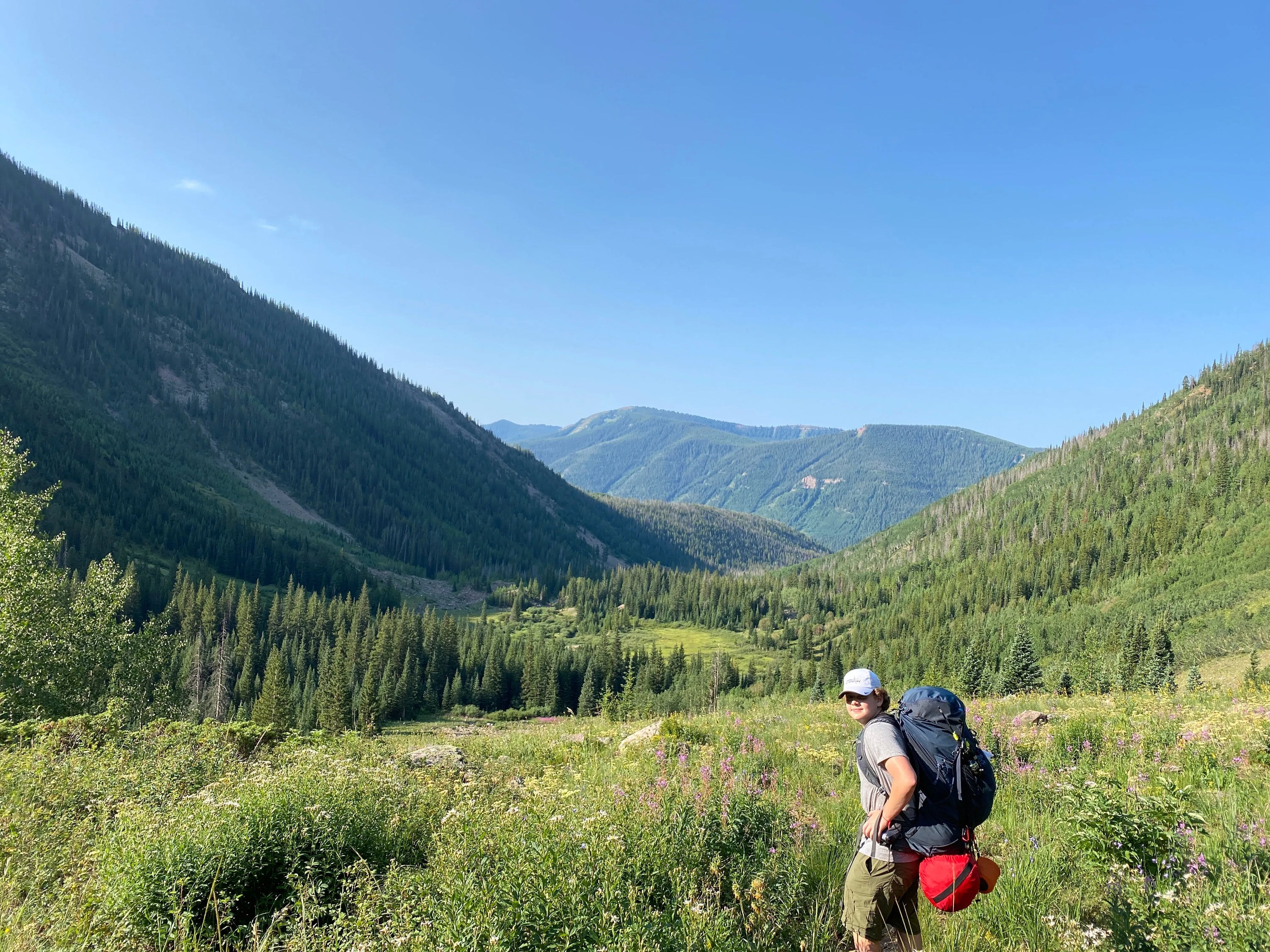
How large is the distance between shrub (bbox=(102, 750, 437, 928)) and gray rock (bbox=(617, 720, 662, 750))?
5963mm

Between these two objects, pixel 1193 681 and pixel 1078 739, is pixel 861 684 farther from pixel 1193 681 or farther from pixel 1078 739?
pixel 1193 681

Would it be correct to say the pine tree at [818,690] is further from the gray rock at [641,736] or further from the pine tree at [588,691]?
the gray rock at [641,736]

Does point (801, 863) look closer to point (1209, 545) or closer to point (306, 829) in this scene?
point (306, 829)

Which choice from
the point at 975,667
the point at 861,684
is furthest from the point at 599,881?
the point at 975,667

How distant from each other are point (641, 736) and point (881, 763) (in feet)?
33.0

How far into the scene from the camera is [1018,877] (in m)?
5.41

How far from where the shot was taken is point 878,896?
4.73 meters

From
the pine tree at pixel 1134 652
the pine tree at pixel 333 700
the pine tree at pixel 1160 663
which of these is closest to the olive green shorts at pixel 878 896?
the pine tree at pixel 1160 663

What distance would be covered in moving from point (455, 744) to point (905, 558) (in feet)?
683

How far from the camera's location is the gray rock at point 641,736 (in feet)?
41.9

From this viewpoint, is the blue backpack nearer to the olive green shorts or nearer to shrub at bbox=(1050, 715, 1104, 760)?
the olive green shorts

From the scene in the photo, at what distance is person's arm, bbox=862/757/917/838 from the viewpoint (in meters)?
4.39

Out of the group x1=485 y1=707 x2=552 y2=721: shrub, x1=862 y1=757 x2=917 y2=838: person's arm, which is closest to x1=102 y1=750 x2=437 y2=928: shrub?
x1=862 y1=757 x2=917 y2=838: person's arm

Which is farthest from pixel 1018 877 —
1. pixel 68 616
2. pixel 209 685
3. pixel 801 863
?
pixel 209 685
